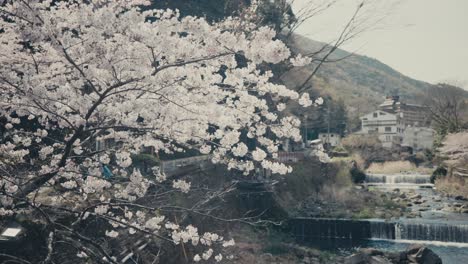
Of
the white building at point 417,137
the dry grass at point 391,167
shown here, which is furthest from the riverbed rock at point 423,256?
the white building at point 417,137

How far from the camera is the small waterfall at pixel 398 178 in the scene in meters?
31.2

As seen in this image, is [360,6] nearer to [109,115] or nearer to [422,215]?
[109,115]

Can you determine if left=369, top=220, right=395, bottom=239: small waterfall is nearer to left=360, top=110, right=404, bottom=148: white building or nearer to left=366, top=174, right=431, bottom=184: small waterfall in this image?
left=366, top=174, right=431, bottom=184: small waterfall

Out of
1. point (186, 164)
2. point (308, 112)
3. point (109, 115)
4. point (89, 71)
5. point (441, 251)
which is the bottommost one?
point (441, 251)

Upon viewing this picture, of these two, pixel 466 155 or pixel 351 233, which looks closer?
pixel 351 233

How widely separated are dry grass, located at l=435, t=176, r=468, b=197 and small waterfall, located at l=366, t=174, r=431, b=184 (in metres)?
2.59

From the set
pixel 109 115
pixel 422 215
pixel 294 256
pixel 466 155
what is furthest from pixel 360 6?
pixel 466 155

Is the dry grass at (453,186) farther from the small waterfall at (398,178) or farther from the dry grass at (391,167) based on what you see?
the dry grass at (391,167)

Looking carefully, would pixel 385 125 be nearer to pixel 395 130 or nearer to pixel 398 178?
pixel 395 130

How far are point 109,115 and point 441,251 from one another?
16.0 metres

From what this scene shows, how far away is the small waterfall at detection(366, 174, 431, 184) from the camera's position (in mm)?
31234

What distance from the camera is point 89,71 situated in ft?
13.0

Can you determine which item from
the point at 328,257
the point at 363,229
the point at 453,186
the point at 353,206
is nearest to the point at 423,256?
the point at 328,257

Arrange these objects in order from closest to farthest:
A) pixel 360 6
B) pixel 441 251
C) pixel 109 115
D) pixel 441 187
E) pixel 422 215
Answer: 1. pixel 109 115
2. pixel 360 6
3. pixel 441 251
4. pixel 422 215
5. pixel 441 187
